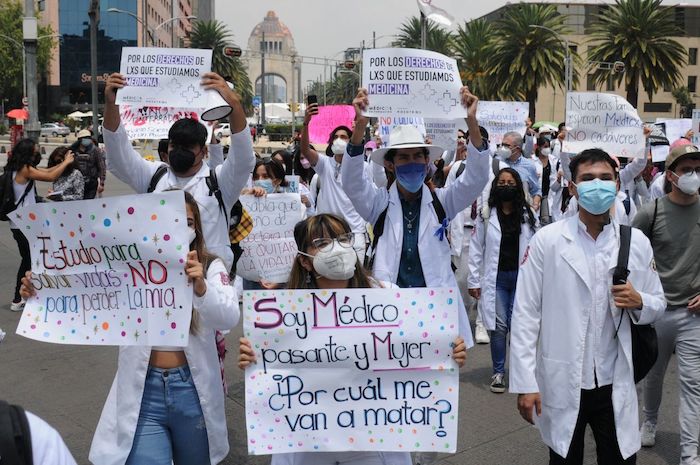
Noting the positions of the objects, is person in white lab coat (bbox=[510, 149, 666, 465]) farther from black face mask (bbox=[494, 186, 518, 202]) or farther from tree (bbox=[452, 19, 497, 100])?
tree (bbox=[452, 19, 497, 100])

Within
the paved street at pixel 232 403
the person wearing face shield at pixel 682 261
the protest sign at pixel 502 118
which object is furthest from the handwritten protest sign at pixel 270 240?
the protest sign at pixel 502 118

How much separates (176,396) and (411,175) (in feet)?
5.85

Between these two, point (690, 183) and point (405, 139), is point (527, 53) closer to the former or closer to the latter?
point (690, 183)

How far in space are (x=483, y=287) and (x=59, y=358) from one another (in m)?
3.84

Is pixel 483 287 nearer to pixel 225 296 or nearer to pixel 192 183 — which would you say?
pixel 192 183

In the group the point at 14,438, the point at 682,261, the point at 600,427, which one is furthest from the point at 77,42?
the point at 14,438

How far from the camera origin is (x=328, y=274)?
133 inches

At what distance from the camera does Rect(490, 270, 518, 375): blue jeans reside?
6531mm

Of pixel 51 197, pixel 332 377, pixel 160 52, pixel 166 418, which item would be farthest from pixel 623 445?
pixel 51 197

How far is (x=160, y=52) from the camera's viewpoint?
5.70 metres

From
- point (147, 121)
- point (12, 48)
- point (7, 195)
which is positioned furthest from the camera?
point (12, 48)

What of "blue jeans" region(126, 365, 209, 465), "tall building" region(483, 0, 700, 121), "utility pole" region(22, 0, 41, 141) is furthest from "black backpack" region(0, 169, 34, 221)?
"tall building" region(483, 0, 700, 121)

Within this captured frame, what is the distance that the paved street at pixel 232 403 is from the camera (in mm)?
5137

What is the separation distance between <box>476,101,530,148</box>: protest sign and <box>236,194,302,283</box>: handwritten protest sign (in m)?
5.65
